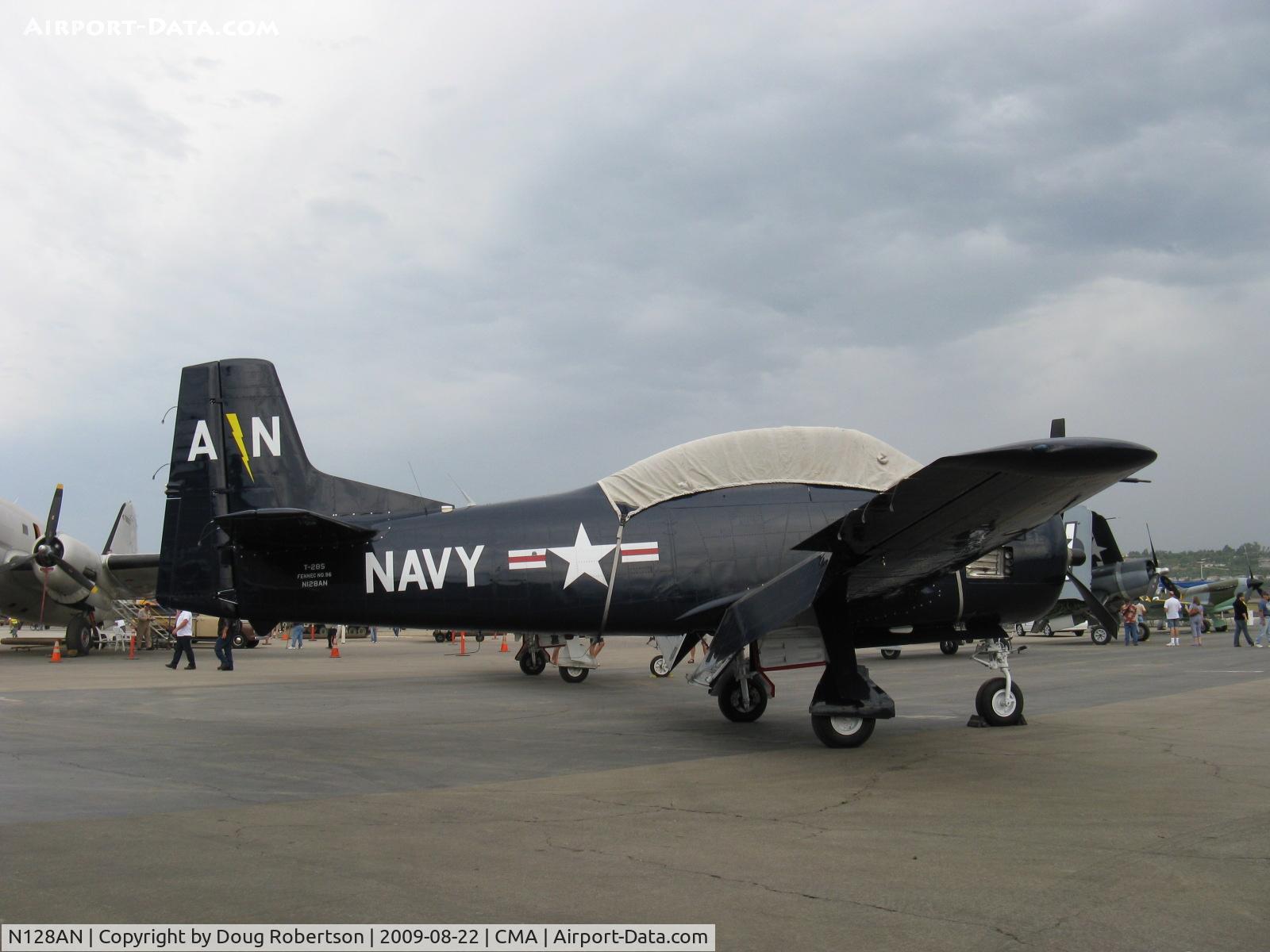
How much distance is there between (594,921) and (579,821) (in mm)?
2146

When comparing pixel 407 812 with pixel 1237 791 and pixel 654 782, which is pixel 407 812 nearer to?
pixel 654 782

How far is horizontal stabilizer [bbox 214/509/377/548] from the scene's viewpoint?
1018 cm

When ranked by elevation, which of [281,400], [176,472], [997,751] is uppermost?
[281,400]

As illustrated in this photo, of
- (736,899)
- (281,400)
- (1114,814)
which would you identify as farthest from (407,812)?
(281,400)

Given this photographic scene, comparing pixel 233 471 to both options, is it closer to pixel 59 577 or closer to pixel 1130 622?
pixel 59 577

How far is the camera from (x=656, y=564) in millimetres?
10617

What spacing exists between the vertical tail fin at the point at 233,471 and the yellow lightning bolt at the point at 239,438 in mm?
10

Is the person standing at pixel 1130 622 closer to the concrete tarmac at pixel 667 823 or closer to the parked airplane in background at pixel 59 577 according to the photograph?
the concrete tarmac at pixel 667 823

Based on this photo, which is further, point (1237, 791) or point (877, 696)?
point (877, 696)

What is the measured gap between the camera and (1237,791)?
23.5ft

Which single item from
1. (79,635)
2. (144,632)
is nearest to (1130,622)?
(79,635)

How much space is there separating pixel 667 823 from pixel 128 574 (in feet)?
111

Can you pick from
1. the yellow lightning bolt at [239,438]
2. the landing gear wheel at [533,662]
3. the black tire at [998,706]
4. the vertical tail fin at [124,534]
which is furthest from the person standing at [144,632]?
the black tire at [998,706]
